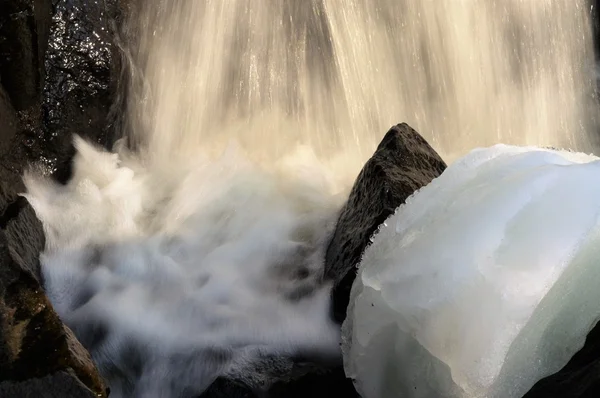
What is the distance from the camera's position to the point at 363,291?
3.02 metres

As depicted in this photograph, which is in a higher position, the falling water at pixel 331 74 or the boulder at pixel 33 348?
the falling water at pixel 331 74

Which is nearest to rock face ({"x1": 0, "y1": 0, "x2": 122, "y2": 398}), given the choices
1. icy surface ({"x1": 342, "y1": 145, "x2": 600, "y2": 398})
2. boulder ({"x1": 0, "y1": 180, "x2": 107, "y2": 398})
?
boulder ({"x1": 0, "y1": 180, "x2": 107, "y2": 398})

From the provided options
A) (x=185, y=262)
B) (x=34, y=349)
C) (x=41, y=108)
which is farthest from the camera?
(x=41, y=108)

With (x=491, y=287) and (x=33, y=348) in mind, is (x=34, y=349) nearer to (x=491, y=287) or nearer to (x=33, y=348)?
(x=33, y=348)

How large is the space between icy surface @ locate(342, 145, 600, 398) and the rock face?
1.27 metres

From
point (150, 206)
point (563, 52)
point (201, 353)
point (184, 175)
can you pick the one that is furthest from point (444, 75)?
point (201, 353)

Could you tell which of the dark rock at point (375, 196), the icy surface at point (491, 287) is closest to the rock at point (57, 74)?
the dark rock at point (375, 196)

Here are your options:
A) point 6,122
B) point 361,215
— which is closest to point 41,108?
point 6,122

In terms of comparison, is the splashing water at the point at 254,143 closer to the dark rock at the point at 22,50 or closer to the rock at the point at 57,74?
the rock at the point at 57,74

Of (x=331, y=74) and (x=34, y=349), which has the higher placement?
(x=331, y=74)

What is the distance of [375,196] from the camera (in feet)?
13.5

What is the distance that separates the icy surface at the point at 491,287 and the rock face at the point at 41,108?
1.27 m

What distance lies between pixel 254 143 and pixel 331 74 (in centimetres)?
A: 100

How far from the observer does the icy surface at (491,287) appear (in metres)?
2.55
